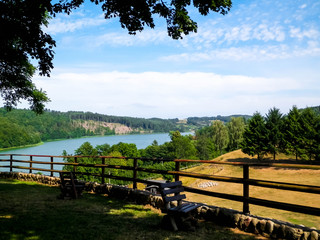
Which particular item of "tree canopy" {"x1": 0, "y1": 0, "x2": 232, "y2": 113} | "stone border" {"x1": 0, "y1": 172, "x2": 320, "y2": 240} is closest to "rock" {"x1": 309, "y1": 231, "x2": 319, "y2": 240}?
"stone border" {"x1": 0, "y1": 172, "x2": 320, "y2": 240}

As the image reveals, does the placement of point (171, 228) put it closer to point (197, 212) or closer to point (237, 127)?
point (197, 212)

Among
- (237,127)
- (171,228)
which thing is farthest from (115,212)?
(237,127)

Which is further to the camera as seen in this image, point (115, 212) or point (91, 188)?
point (91, 188)

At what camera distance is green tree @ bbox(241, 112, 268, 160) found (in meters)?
41.1

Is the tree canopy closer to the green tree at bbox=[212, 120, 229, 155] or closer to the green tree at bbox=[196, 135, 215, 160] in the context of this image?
the green tree at bbox=[212, 120, 229, 155]

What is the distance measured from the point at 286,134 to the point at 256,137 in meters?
4.70

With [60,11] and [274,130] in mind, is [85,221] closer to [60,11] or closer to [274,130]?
[60,11]

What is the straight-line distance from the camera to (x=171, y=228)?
5773 mm

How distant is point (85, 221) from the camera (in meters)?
6.39

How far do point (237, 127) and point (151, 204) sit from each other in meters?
68.8

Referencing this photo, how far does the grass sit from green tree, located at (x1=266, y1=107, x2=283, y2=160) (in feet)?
123

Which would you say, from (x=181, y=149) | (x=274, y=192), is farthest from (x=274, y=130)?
(x=181, y=149)

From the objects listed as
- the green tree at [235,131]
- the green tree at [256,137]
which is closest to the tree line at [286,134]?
the green tree at [256,137]

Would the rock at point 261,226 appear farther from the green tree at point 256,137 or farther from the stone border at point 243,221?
the green tree at point 256,137
